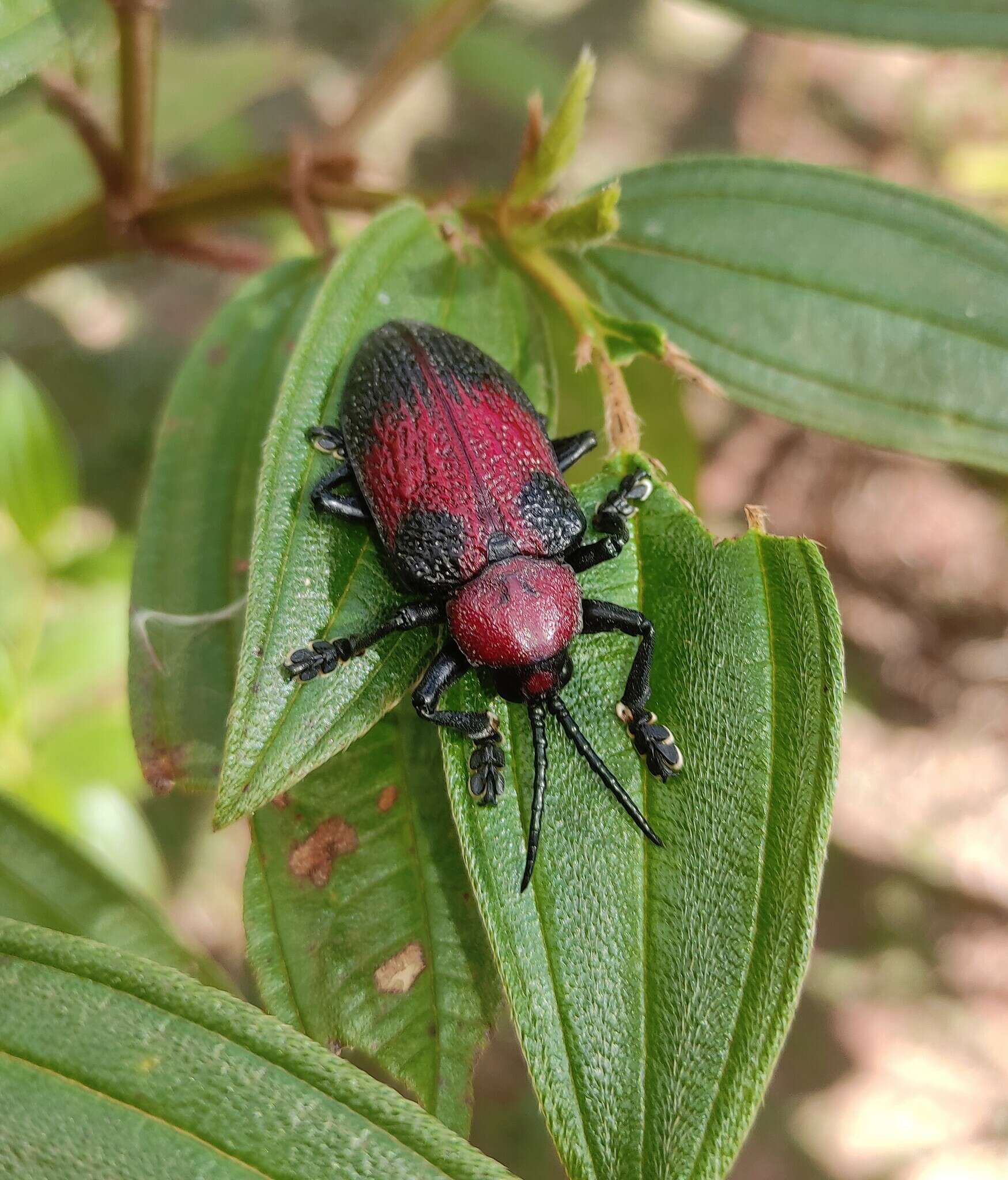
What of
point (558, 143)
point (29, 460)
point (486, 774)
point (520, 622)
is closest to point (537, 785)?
point (486, 774)

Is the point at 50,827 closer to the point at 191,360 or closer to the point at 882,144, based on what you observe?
the point at 191,360

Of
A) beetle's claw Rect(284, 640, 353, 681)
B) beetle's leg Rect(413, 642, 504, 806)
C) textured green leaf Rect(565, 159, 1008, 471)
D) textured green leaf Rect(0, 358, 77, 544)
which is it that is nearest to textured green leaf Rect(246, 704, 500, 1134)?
beetle's leg Rect(413, 642, 504, 806)

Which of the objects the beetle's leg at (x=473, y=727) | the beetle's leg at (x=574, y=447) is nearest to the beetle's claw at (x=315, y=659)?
the beetle's leg at (x=473, y=727)

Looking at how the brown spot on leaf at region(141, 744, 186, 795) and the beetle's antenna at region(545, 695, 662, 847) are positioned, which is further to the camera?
the brown spot on leaf at region(141, 744, 186, 795)

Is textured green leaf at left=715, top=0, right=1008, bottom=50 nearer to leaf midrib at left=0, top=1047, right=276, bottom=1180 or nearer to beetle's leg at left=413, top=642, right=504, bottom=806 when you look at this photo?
beetle's leg at left=413, top=642, right=504, bottom=806

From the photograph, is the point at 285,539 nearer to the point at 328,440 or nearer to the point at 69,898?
the point at 328,440
